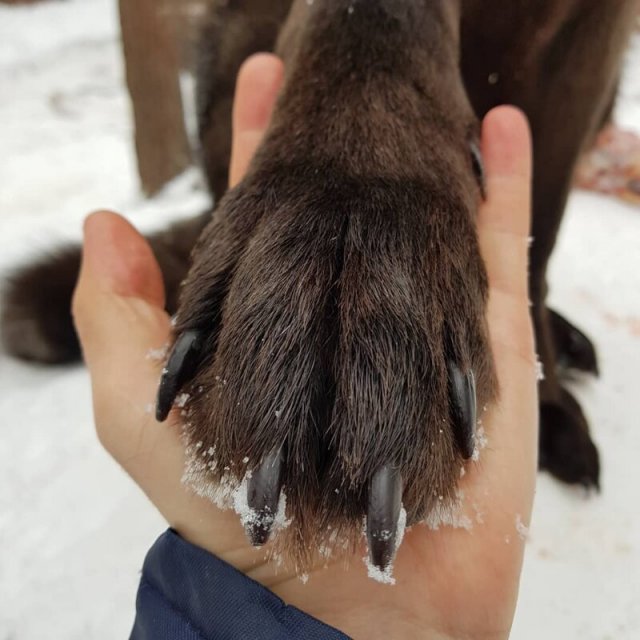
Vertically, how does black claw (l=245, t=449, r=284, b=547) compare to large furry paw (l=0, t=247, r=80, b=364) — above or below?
above

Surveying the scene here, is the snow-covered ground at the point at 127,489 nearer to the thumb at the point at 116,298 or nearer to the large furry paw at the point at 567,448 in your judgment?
the large furry paw at the point at 567,448

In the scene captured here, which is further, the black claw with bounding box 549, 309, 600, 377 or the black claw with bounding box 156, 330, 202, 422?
the black claw with bounding box 549, 309, 600, 377

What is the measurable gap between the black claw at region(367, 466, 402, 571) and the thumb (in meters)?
0.44

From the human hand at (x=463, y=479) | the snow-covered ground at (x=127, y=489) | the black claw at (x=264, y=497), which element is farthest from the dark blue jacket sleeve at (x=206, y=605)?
the snow-covered ground at (x=127, y=489)

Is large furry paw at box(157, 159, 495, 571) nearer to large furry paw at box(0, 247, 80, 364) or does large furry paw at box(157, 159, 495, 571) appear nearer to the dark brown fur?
the dark brown fur

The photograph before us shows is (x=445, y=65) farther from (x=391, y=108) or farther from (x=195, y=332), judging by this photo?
(x=195, y=332)

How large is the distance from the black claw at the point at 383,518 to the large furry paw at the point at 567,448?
2.63 feet

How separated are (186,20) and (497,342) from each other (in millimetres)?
1493

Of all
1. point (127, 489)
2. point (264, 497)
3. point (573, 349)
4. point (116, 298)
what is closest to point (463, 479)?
point (264, 497)

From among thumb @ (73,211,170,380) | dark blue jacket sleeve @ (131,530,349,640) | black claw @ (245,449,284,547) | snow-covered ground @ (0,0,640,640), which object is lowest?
snow-covered ground @ (0,0,640,640)

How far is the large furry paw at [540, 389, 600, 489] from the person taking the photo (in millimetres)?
1266

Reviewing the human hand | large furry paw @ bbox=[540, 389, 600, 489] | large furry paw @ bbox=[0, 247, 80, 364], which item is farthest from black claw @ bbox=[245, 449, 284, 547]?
large furry paw @ bbox=[0, 247, 80, 364]

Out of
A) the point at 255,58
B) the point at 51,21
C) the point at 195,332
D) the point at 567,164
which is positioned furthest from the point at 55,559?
the point at 51,21

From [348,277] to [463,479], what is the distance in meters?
0.24
